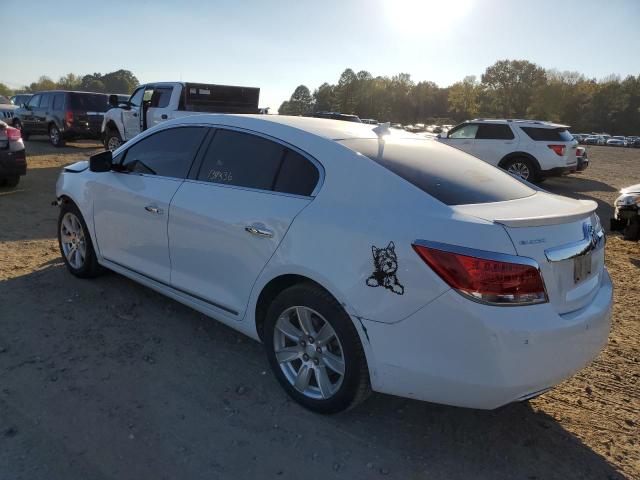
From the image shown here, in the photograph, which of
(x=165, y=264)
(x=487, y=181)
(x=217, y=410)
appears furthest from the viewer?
(x=165, y=264)

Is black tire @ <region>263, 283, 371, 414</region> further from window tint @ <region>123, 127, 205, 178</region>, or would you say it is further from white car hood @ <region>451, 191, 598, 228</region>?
window tint @ <region>123, 127, 205, 178</region>

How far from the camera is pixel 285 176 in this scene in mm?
3098

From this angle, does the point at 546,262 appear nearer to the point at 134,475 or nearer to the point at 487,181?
the point at 487,181

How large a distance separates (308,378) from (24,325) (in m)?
2.35

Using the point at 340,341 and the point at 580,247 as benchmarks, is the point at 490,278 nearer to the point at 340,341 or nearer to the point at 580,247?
the point at 580,247

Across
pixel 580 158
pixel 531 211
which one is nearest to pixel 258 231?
pixel 531 211

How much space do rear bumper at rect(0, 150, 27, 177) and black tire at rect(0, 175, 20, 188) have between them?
0.33 m

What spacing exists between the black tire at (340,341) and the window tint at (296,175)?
0.57m

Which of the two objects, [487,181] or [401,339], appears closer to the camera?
[401,339]

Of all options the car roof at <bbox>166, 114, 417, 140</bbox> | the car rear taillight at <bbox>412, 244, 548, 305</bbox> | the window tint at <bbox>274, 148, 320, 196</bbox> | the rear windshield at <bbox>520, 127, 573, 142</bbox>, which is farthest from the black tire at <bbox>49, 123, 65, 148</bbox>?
the car rear taillight at <bbox>412, 244, 548, 305</bbox>

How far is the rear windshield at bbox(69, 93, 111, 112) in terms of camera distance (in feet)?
54.5

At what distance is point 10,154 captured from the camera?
8727 mm

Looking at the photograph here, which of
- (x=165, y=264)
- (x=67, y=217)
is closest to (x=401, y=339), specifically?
(x=165, y=264)

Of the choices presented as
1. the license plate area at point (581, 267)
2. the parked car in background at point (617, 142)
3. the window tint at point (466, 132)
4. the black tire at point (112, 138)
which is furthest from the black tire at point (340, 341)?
the parked car in background at point (617, 142)
